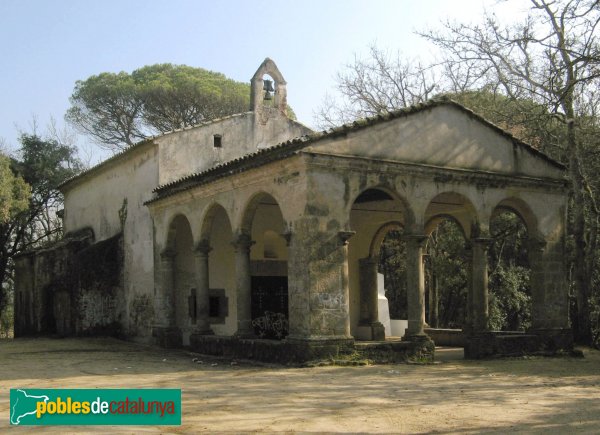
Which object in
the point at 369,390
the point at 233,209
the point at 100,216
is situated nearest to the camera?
the point at 369,390

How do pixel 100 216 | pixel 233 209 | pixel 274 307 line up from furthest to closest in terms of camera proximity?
pixel 100 216 → pixel 274 307 → pixel 233 209

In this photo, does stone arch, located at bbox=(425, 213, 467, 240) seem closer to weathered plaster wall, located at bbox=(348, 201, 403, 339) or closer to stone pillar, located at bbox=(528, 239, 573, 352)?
weathered plaster wall, located at bbox=(348, 201, 403, 339)

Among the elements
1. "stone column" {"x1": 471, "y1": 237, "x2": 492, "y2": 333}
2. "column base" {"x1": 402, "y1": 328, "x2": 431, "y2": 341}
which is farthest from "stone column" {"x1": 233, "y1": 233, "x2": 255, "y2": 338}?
"stone column" {"x1": 471, "y1": 237, "x2": 492, "y2": 333}

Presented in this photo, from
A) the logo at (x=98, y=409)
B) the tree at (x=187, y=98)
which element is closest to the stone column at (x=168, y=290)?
the logo at (x=98, y=409)

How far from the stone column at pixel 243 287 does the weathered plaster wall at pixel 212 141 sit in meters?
4.97

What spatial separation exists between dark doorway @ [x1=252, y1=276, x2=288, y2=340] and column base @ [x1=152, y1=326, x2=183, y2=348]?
2.02 m

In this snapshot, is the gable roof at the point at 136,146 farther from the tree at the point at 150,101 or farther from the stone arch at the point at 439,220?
the tree at the point at 150,101

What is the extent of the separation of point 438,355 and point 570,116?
7.17m

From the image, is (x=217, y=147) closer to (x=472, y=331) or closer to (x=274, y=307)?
(x=274, y=307)

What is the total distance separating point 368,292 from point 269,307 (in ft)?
10.7

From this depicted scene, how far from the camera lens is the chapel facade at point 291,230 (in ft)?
42.7

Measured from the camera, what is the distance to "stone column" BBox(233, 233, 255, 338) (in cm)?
1456

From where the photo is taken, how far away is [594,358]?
15.5 m

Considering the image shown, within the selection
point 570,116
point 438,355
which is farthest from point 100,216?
point 570,116
